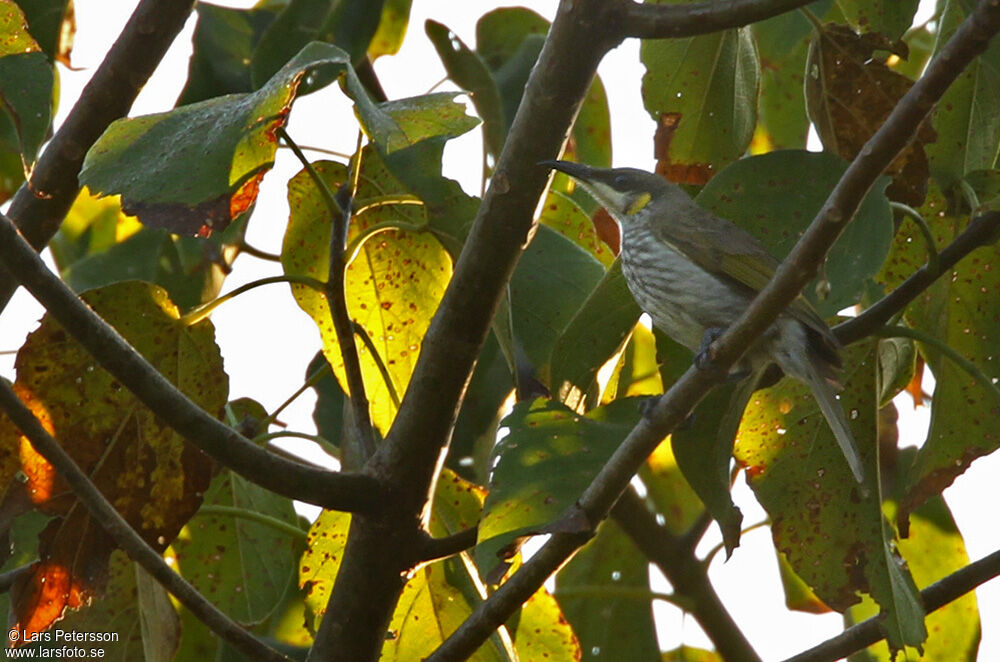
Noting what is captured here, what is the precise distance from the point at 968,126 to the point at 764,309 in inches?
53.6

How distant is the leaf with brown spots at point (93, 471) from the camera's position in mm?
2178

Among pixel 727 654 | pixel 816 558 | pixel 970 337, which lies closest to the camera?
pixel 816 558

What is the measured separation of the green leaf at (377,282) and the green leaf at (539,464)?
464 mm

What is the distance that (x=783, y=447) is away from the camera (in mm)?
2557

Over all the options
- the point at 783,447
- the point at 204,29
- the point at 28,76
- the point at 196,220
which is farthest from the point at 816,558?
the point at 204,29

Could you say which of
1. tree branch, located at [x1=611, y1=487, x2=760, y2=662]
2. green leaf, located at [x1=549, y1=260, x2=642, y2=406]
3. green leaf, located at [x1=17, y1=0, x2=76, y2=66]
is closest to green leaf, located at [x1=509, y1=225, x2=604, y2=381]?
green leaf, located at [x1=549, y1=260, x2=642, y2=406]

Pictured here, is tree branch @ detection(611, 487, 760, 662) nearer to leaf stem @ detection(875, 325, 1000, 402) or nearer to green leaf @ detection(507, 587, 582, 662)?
green leaf @ detection(507, 587, 582, 662)

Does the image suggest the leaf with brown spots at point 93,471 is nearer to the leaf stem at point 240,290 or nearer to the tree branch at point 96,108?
the leaf stem at point 240,290

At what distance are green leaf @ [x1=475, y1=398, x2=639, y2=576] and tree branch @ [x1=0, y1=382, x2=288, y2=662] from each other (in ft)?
1.39

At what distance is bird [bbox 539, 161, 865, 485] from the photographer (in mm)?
2510

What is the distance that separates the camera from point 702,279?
308cm

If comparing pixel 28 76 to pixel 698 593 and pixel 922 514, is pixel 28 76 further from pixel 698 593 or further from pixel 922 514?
pixel 922 514

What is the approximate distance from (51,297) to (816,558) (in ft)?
5.18

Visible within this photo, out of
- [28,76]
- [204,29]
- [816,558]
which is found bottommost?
[816,558]
